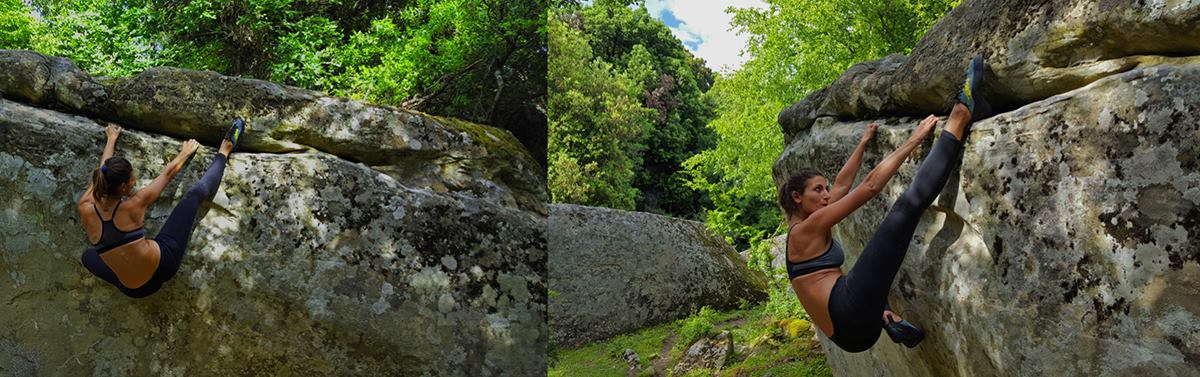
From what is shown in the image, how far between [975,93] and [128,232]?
3.72 m

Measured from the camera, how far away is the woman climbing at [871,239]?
2.22 metres

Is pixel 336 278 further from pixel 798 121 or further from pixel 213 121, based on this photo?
pixel 798 121

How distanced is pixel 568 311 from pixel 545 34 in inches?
124

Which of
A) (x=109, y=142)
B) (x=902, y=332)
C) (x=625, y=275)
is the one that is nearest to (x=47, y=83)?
(x=109, y=142)

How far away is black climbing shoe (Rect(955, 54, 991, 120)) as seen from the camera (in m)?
2.25

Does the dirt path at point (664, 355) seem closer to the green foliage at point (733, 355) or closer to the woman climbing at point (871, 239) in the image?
the green foliage at point (733, 355)

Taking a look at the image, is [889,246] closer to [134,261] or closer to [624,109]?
[134,261]

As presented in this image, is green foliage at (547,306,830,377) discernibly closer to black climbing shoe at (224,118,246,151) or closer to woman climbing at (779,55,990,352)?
woman climbing at (779,55,990,352)

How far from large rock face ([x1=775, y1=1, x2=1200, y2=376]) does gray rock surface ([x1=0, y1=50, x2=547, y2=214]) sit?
9.44 ft

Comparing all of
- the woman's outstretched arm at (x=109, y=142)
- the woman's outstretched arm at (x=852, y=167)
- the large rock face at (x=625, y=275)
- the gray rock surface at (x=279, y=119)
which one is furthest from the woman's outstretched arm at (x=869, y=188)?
the large rock face at (x=625, y=275)

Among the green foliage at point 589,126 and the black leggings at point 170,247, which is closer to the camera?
the black leggings at point 170,247

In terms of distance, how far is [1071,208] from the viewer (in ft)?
6.25

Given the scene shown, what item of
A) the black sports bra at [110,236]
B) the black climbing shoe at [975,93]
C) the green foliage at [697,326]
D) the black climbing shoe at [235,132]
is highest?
the black climbing shoe at [975,93]

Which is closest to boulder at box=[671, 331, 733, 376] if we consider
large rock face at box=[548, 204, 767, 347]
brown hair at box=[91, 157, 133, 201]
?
large rock face at box=[548, 204, 767, 347]
